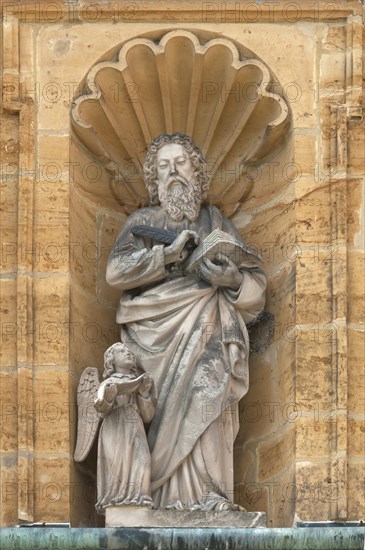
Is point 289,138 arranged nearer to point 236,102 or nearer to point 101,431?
point 236,102

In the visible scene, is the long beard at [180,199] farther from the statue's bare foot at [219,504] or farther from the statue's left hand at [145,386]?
the statue's bare foot at [219,504]

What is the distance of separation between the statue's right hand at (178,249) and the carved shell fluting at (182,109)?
0.65m

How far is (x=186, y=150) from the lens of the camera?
634 inches

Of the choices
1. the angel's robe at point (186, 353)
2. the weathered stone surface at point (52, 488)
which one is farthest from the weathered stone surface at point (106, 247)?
the weathered stone surface at point (52, 488)

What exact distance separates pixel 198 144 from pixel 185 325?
1213mm

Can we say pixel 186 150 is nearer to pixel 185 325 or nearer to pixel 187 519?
pixel 185 325

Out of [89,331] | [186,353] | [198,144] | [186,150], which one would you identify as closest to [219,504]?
[186,353]

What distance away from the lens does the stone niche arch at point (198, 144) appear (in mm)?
16000

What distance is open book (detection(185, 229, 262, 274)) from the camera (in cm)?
1573

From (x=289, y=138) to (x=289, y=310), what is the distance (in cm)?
87

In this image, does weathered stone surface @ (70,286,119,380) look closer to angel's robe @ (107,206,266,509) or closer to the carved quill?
angel's robe @ (107,206,266,509)

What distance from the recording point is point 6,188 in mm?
16078

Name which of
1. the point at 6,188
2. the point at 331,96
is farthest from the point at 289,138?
the point at 6,188

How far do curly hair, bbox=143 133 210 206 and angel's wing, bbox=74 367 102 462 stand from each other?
0.98 meters
